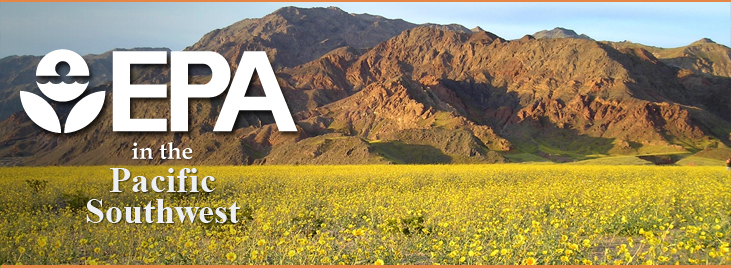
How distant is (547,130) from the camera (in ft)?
411

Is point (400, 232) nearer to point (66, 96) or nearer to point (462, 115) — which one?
point (66, 96)

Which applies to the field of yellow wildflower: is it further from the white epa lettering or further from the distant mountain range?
the distant mountain range

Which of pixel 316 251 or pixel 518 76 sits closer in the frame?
pixel 316 251

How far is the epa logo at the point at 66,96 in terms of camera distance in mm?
10480

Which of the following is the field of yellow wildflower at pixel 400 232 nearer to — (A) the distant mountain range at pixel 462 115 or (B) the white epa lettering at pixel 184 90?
(B) the white epa lettering at pixel 184 90

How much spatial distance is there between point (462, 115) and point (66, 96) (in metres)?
113

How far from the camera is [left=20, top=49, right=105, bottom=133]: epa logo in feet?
34.4

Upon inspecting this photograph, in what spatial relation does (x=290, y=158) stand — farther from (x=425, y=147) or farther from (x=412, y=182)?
(x=412, y=182)

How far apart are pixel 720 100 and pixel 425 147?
12972 cm

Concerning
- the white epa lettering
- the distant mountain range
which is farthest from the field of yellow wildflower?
the distant mountain range

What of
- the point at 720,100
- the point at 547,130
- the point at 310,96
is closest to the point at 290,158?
the point at 547,130

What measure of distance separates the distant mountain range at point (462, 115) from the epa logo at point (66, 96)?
50.0 metres

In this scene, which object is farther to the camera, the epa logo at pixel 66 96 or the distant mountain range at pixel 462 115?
the distant mountain range at pixel 462 115

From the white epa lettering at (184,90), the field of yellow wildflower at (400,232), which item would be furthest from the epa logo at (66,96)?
the field of yellow wildflower at (400,232)
